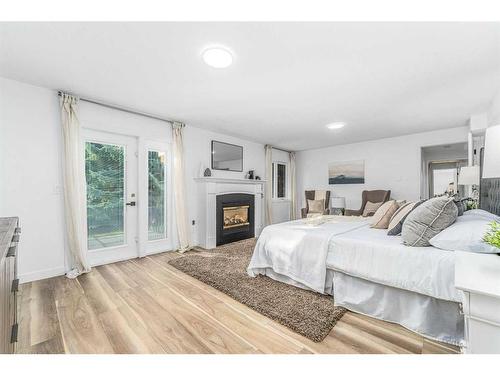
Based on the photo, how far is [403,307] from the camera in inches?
67.8

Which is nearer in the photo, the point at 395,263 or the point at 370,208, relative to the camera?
the point at 395,263

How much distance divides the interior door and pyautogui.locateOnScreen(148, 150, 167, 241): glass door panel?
243 millimetres

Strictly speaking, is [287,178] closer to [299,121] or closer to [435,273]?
[299,121]

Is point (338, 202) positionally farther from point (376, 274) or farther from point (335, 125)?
point (376, 274)

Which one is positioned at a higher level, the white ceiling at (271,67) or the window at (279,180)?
the white ceiling at (271,67)

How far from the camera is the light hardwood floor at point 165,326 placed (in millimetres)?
1485

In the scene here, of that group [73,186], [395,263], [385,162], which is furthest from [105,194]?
[385,162]

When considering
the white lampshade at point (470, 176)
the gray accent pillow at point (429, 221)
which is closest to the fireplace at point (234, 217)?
the gray accent pillow at point (429, 221)

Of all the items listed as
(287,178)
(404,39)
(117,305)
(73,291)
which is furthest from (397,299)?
(287,178)

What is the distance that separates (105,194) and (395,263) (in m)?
3.67

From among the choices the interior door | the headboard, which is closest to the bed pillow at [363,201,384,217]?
the headboard

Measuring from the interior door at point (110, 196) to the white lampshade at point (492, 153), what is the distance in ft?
12.8

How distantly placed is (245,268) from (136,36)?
272 cm

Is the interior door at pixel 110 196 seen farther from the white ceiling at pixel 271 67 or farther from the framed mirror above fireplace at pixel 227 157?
the framed mirror above fireplace at pixel 227 157
